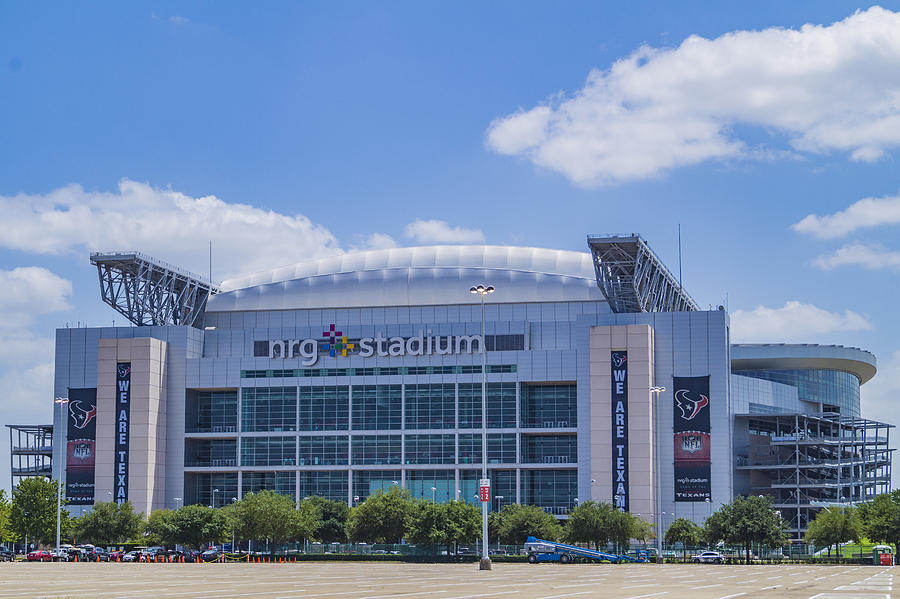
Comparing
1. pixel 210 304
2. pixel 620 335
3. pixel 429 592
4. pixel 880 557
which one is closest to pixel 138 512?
pixel 210 304

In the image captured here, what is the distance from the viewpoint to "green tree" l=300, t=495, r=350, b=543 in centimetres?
12550

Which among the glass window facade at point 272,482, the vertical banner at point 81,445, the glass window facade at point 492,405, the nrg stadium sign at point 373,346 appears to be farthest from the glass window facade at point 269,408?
the glass window facade at point 492,405

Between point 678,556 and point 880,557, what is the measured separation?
1853cm

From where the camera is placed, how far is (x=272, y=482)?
471 feet

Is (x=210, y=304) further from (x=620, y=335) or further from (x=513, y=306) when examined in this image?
(x=620, y=335)

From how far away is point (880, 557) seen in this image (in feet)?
352

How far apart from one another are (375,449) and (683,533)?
38.1m

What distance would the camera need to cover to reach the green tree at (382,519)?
114438 millimetres

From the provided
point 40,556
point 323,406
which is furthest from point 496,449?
point 40,556

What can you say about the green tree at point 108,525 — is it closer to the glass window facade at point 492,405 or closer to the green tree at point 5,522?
the green tree at point 5,522

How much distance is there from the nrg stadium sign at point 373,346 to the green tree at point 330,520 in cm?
2114

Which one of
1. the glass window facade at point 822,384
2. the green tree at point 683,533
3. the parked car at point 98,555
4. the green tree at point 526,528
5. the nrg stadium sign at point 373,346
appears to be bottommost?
the parked car at point 98,555

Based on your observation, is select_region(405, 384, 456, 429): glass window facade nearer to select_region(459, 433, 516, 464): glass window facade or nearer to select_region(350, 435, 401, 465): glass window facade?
select_region(459, 433, 516, 464): glass window facade

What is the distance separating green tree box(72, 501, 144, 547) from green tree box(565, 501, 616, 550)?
4740 centimetres
